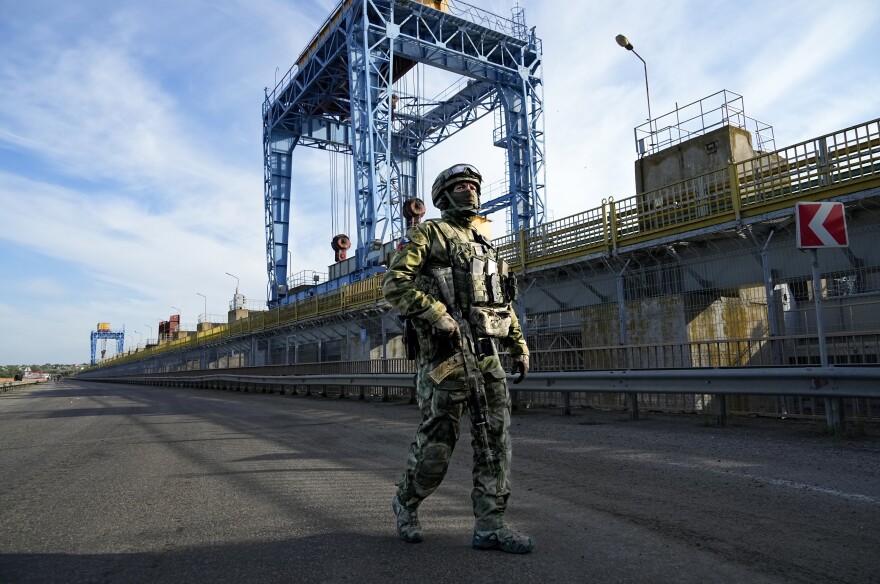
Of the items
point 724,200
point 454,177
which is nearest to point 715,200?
point 724,200

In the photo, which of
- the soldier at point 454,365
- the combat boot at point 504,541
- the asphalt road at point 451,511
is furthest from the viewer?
the soldier at point 454,365

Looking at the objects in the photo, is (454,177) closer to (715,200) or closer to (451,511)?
(451,511)

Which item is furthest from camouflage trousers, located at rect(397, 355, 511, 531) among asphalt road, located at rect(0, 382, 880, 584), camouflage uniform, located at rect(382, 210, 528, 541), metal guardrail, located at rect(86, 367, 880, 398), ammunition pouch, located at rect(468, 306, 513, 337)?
Answer: metal guardrail, located at rect(86, 367, 880, 398)

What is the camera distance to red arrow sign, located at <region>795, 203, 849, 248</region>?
6.86 metres

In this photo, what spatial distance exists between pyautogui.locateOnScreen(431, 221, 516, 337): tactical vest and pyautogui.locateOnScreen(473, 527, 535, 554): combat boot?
42.1 inches

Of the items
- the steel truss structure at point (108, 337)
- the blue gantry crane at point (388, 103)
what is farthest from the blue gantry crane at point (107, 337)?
the blue gantry crane at point (388, 103)

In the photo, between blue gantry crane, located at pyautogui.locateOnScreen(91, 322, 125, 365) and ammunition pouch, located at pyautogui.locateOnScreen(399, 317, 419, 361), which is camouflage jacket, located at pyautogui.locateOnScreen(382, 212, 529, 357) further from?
blue gantry crane, located at pyautogui.locateOnScreen(91, 322, 125, 365)

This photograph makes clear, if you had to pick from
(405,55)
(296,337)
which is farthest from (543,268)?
(405,55)

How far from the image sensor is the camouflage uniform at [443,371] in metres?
3.12

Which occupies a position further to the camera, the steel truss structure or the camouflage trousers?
the steel truss structure

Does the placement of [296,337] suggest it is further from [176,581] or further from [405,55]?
[176,581]

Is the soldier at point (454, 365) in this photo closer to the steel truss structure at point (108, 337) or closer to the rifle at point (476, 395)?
the rifle at point (476, 395)

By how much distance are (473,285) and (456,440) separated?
2.89ft

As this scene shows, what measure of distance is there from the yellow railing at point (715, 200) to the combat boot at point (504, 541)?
864 cm
